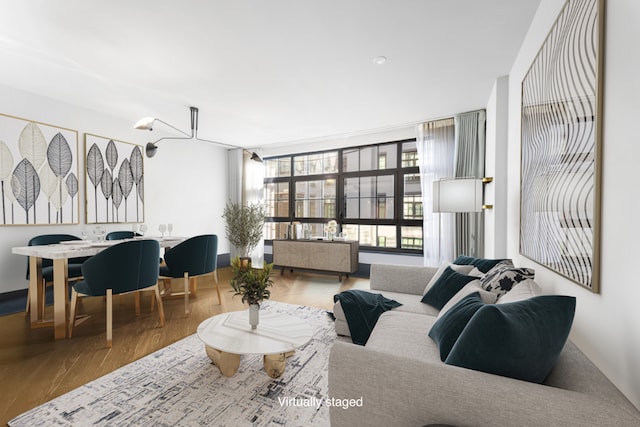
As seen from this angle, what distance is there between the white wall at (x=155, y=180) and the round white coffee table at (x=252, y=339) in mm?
A: 2553

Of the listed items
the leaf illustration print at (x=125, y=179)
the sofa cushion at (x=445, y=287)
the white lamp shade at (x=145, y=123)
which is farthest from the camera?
the leaf illustration print at (x=125, y=179)

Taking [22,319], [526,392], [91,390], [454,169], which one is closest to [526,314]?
[526,392]

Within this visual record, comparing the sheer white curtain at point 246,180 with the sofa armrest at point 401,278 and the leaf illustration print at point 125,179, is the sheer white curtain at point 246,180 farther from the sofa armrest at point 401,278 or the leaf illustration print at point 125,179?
the sofa armrest at point 401,278

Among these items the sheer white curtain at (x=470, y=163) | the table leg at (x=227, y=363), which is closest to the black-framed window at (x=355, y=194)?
the sheer white curtain at (x=470, y=163)

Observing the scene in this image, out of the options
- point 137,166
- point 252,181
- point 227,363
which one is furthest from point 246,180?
point 227,363

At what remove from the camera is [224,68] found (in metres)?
2.83

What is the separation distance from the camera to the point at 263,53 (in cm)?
257

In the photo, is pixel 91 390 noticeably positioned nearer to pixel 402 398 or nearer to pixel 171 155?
pixel 402 398

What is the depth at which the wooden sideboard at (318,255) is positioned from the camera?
4789 mm

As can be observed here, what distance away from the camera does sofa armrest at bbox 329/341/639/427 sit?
31.1 inches

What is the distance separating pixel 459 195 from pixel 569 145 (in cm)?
159

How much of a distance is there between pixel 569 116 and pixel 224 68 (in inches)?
109

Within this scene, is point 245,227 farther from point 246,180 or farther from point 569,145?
point 569,145

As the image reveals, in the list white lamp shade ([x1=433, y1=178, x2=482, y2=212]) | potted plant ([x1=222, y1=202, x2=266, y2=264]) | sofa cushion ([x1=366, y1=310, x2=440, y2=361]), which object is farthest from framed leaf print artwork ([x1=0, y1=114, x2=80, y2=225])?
white lamp shade ([x1=433, y1=178, x2=482, y2=212])
